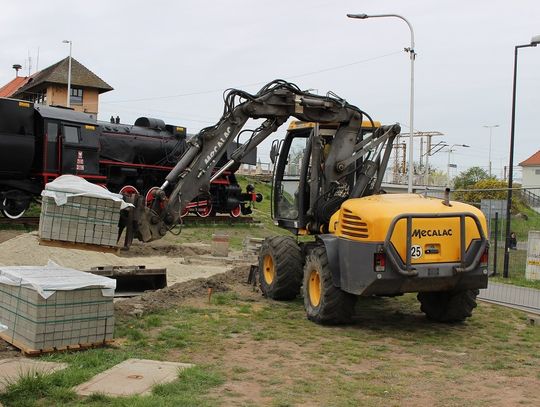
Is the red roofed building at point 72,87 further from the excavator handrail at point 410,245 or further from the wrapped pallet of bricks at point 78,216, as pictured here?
the excavator handrail at point 410,245

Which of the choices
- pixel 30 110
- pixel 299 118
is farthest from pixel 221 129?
pixel 30 110

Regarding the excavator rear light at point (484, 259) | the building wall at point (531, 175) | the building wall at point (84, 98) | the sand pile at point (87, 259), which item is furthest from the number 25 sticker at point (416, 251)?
the building wall at point (531, 175)

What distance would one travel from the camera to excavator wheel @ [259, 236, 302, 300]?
10445mm

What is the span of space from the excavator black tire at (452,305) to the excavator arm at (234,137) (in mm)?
2365

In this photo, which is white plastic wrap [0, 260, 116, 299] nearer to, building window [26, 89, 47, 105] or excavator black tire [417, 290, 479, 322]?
excavator black tire [417, 290, 479, 322]

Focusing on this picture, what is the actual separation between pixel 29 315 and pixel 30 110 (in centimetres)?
1391

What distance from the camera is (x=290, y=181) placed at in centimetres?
1092

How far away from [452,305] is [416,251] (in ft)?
4.85

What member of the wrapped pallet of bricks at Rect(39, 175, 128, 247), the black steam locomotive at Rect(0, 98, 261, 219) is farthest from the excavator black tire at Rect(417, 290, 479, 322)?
the black steam locomotive at Rect(0, 98, 261, 219)

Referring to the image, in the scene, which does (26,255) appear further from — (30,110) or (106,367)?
(106,367)

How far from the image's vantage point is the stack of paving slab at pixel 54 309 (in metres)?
6.86

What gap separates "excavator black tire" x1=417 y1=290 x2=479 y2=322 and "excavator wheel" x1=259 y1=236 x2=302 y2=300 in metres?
2.14

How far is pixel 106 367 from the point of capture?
6457 millimetres

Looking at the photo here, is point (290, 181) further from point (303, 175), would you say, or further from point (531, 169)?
point (531, 169)
